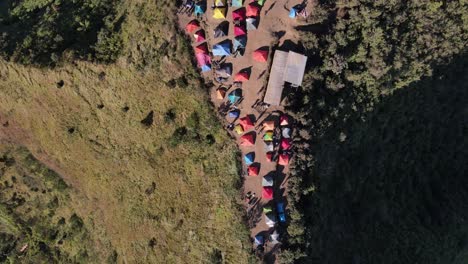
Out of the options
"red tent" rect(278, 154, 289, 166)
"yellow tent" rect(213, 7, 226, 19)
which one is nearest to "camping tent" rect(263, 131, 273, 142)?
"red tent" rect(278, 154, 289, 166)

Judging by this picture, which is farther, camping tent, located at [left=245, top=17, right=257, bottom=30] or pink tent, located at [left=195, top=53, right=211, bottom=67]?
pink tent, located at [left=195, top=53, right=211, bottom=67]

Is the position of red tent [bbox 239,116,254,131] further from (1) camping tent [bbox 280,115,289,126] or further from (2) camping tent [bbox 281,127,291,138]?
(2) camping tent [bbox 281,127,291,138]

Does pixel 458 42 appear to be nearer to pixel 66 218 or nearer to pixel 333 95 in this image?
pixel 333 95

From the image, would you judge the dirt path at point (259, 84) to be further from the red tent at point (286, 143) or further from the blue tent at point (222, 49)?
the red tent at point (286, 143)

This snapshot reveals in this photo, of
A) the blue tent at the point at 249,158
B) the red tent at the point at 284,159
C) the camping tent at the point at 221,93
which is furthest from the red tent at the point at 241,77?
the red tent at the point at 284,159

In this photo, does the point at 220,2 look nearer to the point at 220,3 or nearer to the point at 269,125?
the point at 220,3
